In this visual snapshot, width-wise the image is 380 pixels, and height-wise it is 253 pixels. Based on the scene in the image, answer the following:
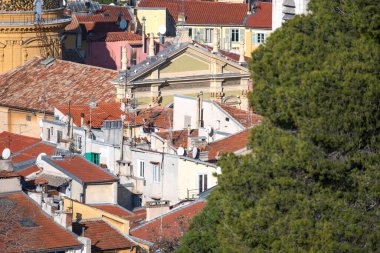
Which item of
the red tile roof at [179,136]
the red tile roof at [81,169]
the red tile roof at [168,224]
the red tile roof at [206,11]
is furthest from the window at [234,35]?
the red tile roof at [168,224]

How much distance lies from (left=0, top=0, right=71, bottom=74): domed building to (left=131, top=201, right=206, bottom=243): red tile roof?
27212 millimetres

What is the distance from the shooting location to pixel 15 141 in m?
56.0

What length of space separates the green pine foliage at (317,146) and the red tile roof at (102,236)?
1243 centimetres

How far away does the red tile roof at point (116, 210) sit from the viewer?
4350 centimetres

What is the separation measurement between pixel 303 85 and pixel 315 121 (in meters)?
0.49

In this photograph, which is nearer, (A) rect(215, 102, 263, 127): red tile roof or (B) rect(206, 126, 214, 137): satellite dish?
(B) rect(206, 126, 214, 137): satellite dish

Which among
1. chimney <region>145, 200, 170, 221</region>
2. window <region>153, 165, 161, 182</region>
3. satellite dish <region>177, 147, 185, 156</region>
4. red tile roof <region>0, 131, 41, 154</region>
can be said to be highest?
satellite dish <region>177, 147, 185, 156</region>

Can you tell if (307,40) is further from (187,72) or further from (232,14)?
(232,14)

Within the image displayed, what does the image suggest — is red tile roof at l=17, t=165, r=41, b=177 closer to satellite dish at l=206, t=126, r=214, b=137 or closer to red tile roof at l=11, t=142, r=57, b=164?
red tile roof at l=11, t=142, r=57, b=164

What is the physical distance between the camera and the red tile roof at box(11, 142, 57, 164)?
51.2m

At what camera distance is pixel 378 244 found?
87.4 ft

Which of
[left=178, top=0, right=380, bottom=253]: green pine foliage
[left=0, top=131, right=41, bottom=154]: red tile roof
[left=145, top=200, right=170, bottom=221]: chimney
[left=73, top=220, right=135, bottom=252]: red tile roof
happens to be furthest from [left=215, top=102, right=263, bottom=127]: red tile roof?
[left=178, top=0, right=380, bottom=253]: green pine foliage

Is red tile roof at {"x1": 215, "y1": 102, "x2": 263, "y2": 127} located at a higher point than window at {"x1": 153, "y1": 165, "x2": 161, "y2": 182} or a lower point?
higher

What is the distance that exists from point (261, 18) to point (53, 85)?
2938 centimetres
